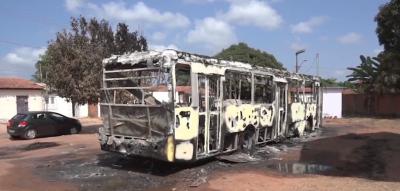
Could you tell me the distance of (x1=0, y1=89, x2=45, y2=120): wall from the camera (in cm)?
3612

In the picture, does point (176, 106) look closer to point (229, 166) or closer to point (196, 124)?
point (196, 124)

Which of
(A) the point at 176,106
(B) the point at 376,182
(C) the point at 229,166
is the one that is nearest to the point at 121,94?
(A) the point at 176,106

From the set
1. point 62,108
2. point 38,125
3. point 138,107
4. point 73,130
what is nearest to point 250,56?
point 62,108

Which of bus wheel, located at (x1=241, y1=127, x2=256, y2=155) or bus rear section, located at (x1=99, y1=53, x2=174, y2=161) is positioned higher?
bus rear section, located at (x1=99, y1=53, x2=174, y2=161)

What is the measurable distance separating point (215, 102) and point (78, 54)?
12660 mm

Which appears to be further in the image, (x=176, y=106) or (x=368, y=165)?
(x=368, y=165)

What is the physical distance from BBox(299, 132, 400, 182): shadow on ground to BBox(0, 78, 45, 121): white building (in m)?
25.3

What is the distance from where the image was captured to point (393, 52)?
3634cm

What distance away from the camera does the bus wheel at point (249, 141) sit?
15016mm

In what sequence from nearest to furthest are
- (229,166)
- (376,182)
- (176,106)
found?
(376,182), (176,106), (229,166)

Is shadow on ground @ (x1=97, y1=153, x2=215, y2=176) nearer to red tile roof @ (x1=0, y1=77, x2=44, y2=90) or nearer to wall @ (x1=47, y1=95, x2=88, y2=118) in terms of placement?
red tile roof @ (x1=0, y1=77, x2=44, y2=90)

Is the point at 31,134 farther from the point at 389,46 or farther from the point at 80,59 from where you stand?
the point at 389,46

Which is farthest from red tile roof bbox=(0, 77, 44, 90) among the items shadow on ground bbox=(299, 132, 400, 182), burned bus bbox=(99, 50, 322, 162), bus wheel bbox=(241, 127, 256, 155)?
bus wheel bbox=(241, 127, 256, 155)

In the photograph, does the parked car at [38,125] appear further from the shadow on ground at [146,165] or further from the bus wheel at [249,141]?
the bus wheel at [249,141]
